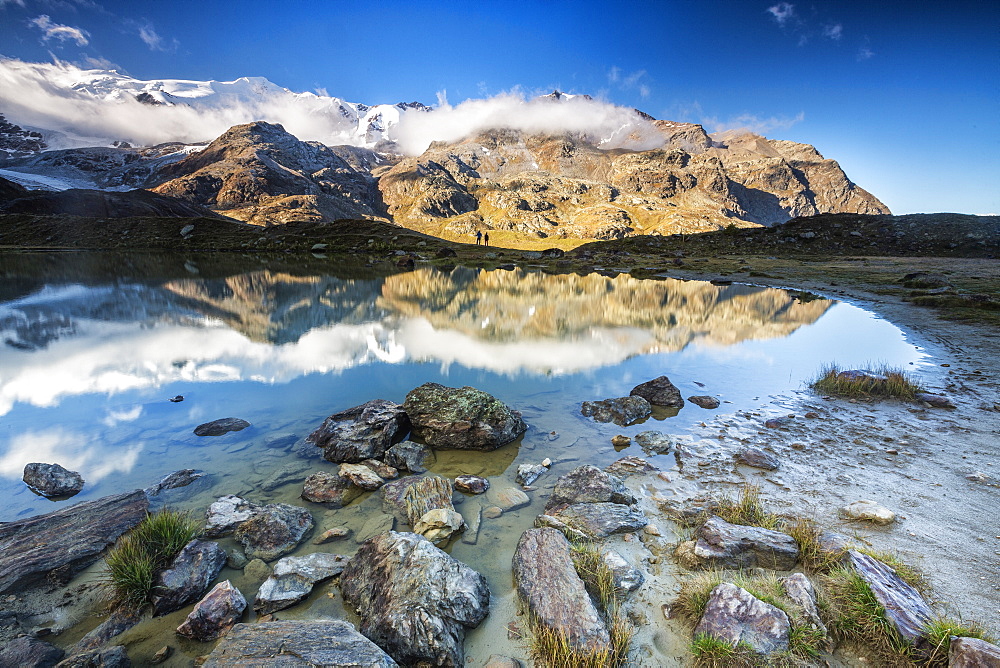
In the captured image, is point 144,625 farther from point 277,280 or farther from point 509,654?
point 277,280

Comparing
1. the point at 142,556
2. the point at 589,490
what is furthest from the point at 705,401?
the point at 142,556

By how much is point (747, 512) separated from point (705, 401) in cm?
721

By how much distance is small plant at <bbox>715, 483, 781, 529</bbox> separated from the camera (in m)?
7.33

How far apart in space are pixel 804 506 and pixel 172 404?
18.5 meters

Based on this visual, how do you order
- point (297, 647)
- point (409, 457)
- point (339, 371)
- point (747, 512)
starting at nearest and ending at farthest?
point (297, 647)
point (747, 512)
point (409, 457)
point (339, 371)

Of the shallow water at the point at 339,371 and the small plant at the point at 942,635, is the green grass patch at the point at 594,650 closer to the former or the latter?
the shallow water at the point at 339,371

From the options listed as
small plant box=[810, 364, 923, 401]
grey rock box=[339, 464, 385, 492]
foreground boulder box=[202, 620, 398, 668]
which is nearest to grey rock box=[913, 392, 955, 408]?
small plant box=[810, 364, 923, 401]

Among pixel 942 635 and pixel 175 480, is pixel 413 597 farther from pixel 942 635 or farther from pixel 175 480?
pixel 175 480

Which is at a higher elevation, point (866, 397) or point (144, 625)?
point (866, 397)

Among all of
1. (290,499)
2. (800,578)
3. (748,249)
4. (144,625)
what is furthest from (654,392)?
(748,249)

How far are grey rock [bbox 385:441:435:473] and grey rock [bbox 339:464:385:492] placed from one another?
0.71m

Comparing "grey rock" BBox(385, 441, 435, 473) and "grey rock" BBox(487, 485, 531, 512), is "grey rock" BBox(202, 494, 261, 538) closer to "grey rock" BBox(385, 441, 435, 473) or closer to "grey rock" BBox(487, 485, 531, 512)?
"grey rock" BBox(385, 441, 435, 473)

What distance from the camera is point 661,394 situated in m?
14.1

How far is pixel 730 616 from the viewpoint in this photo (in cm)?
504
